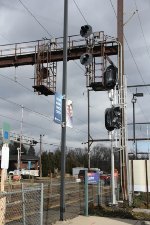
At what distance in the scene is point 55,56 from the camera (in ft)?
95.5

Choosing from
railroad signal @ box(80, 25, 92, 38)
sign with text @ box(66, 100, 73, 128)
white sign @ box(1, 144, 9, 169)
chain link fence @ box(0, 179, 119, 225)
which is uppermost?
railroad signal @ box(80, 25, 92, 38)

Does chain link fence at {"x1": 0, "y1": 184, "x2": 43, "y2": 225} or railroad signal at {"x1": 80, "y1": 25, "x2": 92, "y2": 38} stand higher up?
railroad signal at {"x1": 80, "y1": 25, "x2": 92, "y2": 38}

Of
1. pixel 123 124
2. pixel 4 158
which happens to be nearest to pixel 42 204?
pixel 4 158

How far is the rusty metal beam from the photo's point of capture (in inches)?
1083

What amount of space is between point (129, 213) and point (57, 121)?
527 cm

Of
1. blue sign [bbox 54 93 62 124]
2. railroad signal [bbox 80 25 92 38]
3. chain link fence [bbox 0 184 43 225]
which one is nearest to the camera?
chain link fence [bbox 0 184 43 225]

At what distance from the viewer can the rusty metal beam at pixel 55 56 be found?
90.2 ft

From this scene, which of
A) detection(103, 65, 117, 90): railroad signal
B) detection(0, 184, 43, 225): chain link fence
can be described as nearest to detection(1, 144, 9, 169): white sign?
detection(0, 184, 43, 225): chain link fence

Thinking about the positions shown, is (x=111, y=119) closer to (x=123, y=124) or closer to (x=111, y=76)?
(x=111, y=76)

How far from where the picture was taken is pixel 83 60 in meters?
17.9

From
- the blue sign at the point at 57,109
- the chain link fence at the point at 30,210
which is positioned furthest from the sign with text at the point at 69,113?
the chain link fence at the point at 30,210

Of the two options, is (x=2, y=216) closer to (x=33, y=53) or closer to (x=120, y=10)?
(x=120, y=10)

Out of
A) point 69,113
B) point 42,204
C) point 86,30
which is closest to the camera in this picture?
point 42,204

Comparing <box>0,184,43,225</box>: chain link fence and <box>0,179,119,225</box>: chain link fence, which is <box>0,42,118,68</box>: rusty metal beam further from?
<box>0,184,43,225</box>: chain link fence
